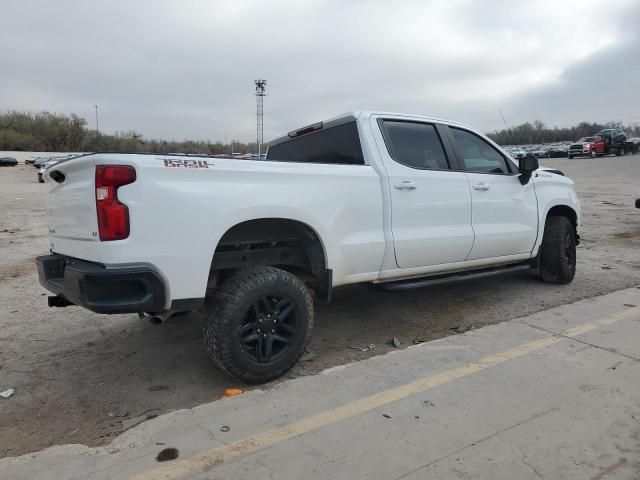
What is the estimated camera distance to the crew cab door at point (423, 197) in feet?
13.9

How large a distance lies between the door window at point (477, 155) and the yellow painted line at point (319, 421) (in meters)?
1.83

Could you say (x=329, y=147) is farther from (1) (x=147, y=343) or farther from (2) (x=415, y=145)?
(1) (x=147, y=343)

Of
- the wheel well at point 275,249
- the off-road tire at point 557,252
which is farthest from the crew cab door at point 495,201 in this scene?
the wheel well at point 275,249

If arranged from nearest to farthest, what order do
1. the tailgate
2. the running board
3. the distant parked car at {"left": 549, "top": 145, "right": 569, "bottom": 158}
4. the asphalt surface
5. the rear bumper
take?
the rear bumper < the tailgate < the asphalt surface < the running board < the distant parked car at {"left": 549, "top": 145, "right": 569, "bottom": 158}

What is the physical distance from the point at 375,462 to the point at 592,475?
1.03 metres

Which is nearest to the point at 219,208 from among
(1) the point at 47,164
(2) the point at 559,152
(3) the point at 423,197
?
(3) the point at 423,197

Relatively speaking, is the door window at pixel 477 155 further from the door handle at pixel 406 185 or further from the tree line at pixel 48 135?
the tree line at pixel 48 135

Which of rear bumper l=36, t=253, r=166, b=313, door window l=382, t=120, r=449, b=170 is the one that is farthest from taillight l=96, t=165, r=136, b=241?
door window l=382, t=120, r=449, b=170

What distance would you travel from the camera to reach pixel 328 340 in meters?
4.44

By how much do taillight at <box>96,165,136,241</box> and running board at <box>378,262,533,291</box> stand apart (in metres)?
2.27

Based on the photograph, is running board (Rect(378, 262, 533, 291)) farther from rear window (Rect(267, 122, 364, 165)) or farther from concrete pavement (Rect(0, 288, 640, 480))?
rear window (Rect(267, 122, 364, 165))

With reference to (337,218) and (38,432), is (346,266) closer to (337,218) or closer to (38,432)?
(337,218)

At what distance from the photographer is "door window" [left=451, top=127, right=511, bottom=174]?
5000 mm

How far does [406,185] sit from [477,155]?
1.34 meters
